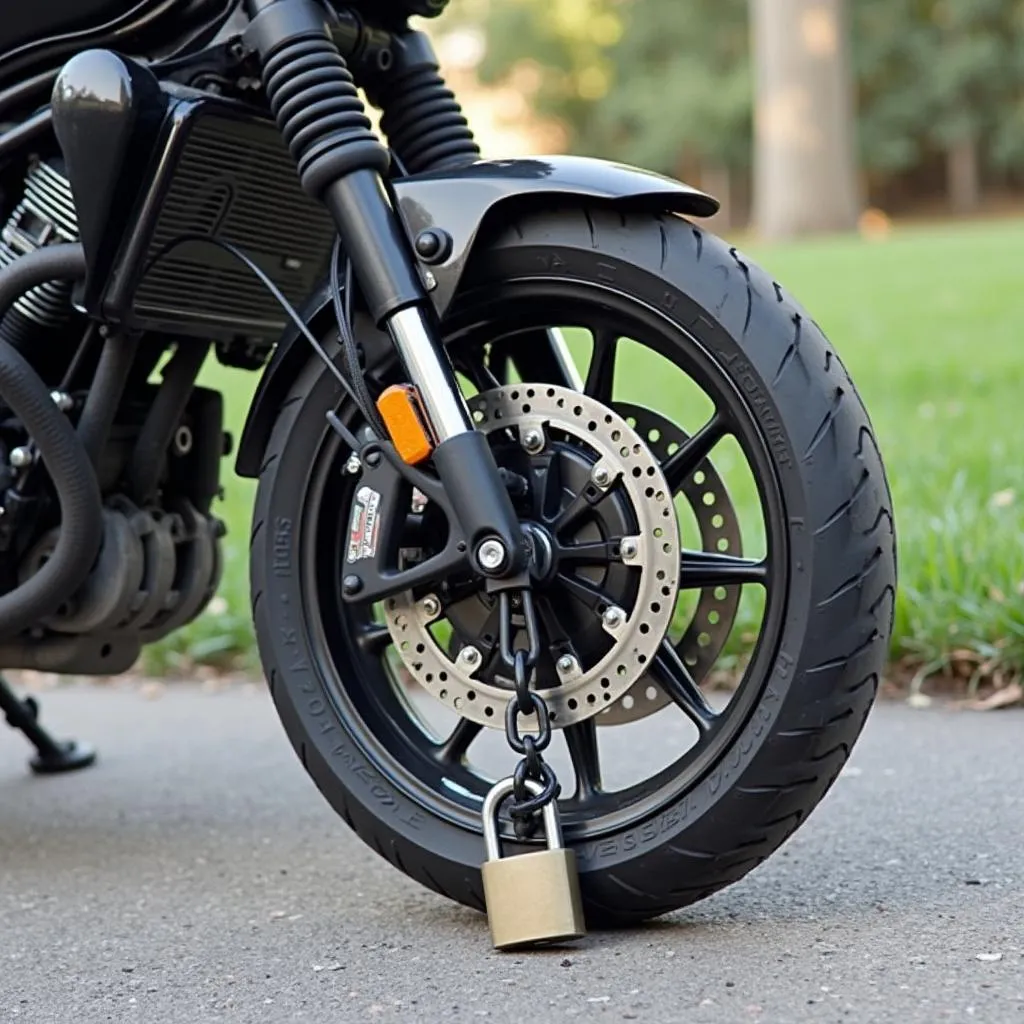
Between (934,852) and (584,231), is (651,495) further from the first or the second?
(934,852)

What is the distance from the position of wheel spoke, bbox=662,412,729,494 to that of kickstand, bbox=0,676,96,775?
165cm

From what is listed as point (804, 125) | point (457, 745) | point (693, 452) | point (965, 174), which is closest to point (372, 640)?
point (457, 745)

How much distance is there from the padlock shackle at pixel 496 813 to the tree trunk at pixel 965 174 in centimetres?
3837

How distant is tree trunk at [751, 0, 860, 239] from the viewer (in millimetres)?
24141

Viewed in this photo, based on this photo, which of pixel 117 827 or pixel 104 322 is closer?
pixel 104 322

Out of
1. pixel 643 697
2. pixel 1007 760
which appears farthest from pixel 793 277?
pixel 643 697

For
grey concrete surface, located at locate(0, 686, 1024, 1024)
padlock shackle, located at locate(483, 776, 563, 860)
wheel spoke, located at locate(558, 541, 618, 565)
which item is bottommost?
grey concrete surface, located at locate(0, 686, 1024, 1024)

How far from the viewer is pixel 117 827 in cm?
315

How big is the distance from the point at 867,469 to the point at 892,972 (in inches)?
24.5

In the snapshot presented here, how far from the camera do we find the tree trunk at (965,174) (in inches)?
1537

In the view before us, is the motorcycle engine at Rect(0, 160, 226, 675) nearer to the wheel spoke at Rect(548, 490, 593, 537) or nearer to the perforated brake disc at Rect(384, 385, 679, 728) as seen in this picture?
the perforated brake disc at Rect(384, 385, 679, 728)

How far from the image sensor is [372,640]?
256 cm

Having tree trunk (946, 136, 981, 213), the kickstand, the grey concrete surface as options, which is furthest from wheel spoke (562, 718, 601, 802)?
tree trunk (946, 136, 981, 213)

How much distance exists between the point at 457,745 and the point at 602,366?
1.94ft
